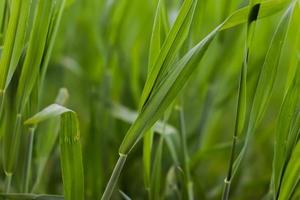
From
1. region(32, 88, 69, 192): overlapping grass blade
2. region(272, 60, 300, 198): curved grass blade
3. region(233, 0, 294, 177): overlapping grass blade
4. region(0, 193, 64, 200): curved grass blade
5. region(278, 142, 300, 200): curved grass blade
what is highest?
region(233, 0, 294, 177): overlapping grass blade

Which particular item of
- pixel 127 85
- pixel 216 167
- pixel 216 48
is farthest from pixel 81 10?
pixel 216 167

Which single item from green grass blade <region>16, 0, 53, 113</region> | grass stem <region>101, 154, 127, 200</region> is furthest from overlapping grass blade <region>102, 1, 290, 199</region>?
green grass blade <region>16, 0, 53, 113</region>

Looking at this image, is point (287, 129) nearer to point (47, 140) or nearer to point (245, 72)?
point (245, 72)

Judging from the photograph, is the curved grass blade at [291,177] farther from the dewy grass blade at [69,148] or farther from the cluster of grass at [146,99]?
the dewy grass blade at [69,148]

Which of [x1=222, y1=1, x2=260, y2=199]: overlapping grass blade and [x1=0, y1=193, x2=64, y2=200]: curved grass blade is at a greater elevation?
[x1=222, y1=1, x2=260, y2=199]: overlapping grass blade

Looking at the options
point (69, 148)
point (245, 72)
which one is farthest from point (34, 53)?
point (245, 72)

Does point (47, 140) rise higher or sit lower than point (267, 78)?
lower

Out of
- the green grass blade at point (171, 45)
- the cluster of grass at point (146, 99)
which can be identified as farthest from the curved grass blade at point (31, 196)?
the green grass blade at point (171, 45)

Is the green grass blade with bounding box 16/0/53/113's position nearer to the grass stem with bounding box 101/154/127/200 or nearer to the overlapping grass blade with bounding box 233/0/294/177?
the grass stem with bounding box 101/154/127/200

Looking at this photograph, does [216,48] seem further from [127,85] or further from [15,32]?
[15,32]
